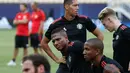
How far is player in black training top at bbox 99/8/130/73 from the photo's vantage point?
28.1 ft

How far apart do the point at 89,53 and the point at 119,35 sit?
86 cm

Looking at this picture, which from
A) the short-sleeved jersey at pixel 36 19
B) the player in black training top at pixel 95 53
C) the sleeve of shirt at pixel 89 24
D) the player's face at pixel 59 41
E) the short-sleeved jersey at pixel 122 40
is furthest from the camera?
the short-sleeved jersey at pixel 36 19

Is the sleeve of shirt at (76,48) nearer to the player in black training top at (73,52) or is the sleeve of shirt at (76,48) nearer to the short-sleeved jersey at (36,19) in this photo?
the player in black training top at (73,52)

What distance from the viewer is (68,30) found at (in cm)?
1020

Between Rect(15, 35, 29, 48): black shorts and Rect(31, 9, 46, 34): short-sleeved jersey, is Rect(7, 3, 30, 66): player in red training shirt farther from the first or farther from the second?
Rect(31, 9, 46, 34): short-sleeved jersey

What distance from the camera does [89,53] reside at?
26.1 feet

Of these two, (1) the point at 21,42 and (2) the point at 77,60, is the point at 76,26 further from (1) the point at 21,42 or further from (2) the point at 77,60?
(1) the point at 21,42

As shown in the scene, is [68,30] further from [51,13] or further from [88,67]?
[51,13]

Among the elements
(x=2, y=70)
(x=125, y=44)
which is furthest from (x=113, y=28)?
(x=2, y=70)

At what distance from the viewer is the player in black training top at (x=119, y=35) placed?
8.58 meters

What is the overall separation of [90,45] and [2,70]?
29.4ft

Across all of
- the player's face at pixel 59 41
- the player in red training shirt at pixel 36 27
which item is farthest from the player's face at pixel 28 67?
the player in red training shirt at pixel 36 27

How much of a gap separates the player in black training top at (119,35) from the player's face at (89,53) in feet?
2.28

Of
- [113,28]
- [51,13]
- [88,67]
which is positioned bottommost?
[51,13]
